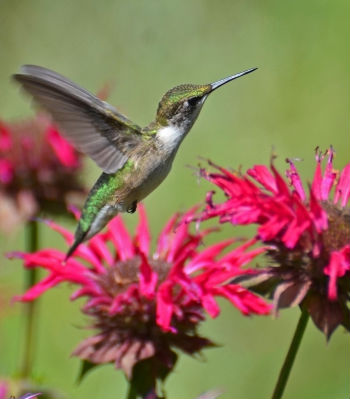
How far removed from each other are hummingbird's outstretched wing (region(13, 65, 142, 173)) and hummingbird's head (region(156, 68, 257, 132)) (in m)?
0.13

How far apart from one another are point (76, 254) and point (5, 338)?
1.67m

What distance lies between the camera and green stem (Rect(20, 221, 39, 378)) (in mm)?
2975

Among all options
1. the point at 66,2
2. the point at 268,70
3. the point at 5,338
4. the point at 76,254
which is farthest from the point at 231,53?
the point at 76,254

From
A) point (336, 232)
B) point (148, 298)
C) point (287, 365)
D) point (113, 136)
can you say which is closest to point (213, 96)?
point (113, 136)

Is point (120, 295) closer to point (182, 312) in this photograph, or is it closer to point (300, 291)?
point (182, 312)

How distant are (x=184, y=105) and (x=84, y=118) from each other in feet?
0.83

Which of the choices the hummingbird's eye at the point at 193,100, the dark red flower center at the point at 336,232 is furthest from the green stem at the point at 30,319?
the dark red flower center at the point at 336,232

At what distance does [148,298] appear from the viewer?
2551 mm

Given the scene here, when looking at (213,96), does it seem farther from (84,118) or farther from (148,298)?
(148,298)

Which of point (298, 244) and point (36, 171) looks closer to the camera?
point (298, 244)

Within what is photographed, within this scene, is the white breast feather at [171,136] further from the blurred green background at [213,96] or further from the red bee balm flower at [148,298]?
the blurred green background at [213,96]

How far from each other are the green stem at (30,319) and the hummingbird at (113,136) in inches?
17.4

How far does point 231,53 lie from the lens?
6.08 m

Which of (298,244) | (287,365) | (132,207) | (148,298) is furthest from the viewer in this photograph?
(132,207)
